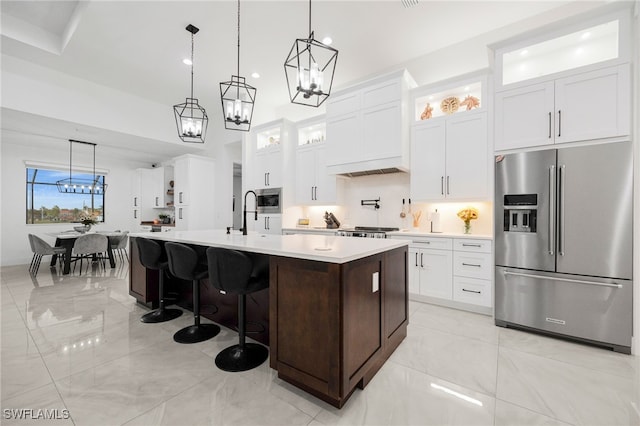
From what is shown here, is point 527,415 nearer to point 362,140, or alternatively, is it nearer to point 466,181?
point 466,181

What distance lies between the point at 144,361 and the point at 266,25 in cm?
398

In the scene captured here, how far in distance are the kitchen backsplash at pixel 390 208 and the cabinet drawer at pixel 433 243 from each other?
1.86 ft

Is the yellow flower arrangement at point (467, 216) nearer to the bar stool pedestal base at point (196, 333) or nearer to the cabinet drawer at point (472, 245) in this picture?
the cabinet drawer at point (472, 245)

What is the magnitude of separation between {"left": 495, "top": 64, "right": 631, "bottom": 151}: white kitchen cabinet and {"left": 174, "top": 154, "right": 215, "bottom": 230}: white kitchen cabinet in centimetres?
636

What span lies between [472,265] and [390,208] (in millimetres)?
1587

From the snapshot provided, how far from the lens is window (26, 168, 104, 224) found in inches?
262

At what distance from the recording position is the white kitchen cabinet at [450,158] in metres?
3.31

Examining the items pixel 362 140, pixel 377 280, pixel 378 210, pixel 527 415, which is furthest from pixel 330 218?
pixel 527 415

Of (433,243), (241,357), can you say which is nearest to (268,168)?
(433,243)

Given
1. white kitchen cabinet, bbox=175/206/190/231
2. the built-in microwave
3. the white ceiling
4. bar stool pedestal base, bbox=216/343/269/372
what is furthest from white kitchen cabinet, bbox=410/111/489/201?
white kitchen cabinet, bbox=175/206/190/231

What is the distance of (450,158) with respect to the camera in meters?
3.51

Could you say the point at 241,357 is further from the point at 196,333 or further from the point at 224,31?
the point at 224,31

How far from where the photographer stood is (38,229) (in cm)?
669

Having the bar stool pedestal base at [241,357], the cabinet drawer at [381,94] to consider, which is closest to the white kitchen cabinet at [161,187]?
the cabinet drawer at [381,94]
